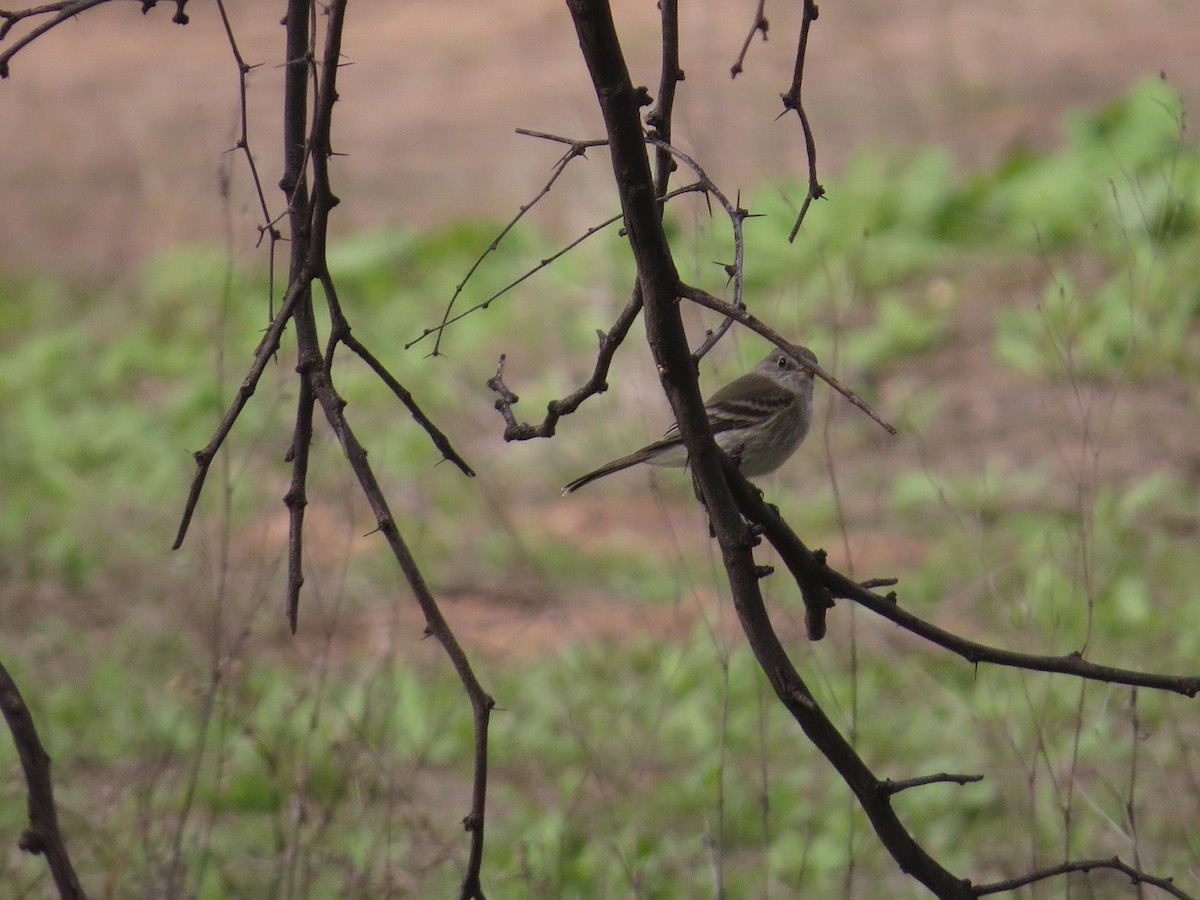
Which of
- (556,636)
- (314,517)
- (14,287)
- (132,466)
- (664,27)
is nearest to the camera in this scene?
(664,27)

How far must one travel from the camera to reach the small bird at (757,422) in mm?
5016

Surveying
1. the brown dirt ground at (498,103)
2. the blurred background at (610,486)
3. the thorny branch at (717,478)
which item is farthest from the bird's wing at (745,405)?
the brown dirt ground at (498,103)

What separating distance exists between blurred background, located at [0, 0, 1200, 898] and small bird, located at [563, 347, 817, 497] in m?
0.49

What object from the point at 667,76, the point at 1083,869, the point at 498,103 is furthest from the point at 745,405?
the point at 498,103

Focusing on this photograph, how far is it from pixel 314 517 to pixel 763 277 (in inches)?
123

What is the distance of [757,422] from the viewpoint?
5301mm

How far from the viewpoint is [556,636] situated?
647 cm

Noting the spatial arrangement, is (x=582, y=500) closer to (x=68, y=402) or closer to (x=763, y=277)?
(x=763, y=277)

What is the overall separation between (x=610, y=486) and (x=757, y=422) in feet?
8.60

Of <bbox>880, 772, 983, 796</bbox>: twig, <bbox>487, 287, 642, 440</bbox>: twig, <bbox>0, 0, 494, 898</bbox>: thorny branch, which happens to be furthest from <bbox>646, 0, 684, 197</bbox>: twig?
<bbox>880, 772, 983, 796</bbox>: twig

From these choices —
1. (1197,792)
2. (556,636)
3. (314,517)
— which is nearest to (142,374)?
(314,517)

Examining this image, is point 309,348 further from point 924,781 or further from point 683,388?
point 924,781

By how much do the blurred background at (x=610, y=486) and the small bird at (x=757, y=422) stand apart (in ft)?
1.62

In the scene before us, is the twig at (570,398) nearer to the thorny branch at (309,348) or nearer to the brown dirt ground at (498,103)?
the thorny branch at (309,348)
